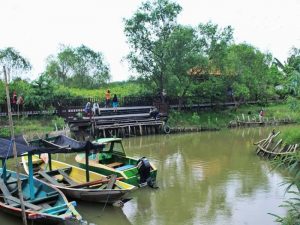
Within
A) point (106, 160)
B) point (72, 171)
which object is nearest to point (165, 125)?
point (106, 160)

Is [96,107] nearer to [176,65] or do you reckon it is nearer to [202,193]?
[176,65]

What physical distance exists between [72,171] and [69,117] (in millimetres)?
12895

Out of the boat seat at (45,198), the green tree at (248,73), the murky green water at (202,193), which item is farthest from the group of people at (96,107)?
the boat seat at (45,198)

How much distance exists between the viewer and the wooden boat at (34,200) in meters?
8.71

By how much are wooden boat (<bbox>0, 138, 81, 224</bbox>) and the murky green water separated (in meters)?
0.67

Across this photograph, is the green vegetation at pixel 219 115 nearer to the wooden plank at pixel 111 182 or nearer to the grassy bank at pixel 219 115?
the grassy bank at pixel 219 115

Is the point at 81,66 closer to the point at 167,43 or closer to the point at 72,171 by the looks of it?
the point at 167,43

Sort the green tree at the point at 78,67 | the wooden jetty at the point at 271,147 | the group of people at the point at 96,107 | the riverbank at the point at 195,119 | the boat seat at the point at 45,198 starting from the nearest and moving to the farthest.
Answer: the boat seat at the point at 45,198, the wooden jetty at the point at 271,147, the riverbank at the point at 195,119, the group of people at the point at 96,107, the green tree at the point at 78,67

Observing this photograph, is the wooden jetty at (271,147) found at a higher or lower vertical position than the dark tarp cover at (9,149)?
lower

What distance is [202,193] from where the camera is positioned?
13031mm

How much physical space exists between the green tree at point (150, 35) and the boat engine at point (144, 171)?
19525mm

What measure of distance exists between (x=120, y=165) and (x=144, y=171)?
1.82m

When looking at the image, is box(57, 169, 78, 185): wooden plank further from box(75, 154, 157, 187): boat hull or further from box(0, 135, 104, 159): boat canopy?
box(75, 154, 157, 187): boat hull

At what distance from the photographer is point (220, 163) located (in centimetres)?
1786
